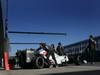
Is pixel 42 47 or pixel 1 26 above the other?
pixel 1 26

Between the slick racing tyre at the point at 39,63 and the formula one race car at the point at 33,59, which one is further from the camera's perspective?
the formula one race car at the point at 33,59

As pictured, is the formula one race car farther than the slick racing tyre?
Yes

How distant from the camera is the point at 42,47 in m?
15.0

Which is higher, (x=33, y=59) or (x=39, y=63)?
(x=33, y=59)

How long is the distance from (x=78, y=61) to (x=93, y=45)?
1.05 meters

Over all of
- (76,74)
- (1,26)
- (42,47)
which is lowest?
(76,74)

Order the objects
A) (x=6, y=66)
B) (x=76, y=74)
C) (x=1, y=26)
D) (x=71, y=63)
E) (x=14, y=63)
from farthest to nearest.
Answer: (x=1, y=26) < (x=71, y=63) < (x=14, y=63) < (x=6, y=66) < (x=76, y=74)

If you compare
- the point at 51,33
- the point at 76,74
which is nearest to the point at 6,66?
the point at 76,74

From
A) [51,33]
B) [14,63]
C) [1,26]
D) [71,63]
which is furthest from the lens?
[51,33]

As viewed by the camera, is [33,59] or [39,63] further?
[33,59]

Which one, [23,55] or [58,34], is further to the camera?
[58,34]

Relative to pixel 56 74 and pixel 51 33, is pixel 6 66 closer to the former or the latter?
pixel 56 74

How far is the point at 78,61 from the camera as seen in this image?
16781mm

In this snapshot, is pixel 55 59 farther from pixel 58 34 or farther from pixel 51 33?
pixel 51 33
